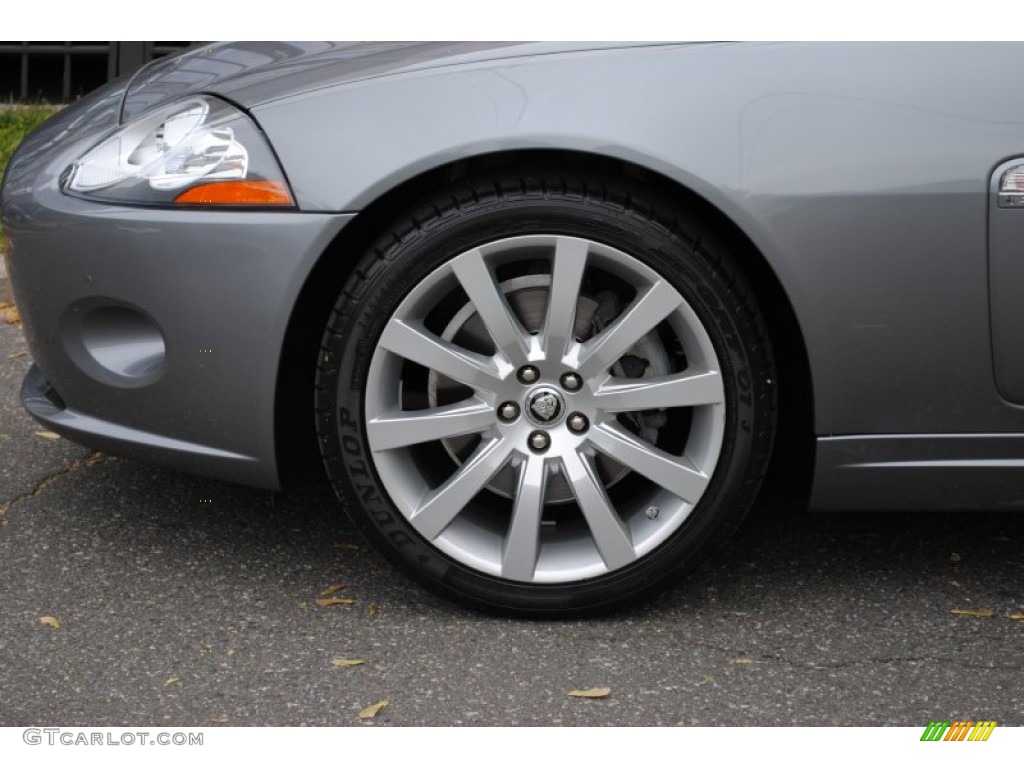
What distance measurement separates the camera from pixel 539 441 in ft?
8.71

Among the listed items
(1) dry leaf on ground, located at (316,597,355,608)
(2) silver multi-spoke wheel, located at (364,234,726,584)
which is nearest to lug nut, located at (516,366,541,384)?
(2) silver multi-spoke wheel, located at (364,234,726,584)

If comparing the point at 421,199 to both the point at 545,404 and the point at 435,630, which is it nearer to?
the point at 545,404

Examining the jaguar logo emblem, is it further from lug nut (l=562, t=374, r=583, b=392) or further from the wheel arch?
the wheel arch

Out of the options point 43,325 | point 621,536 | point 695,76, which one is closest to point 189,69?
point 43,325

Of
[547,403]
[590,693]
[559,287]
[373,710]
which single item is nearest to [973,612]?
[590,693]

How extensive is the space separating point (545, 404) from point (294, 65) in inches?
32.7

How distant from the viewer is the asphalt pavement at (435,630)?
2.43 metres

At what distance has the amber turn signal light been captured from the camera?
2.53 m

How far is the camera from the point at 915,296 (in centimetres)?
248
